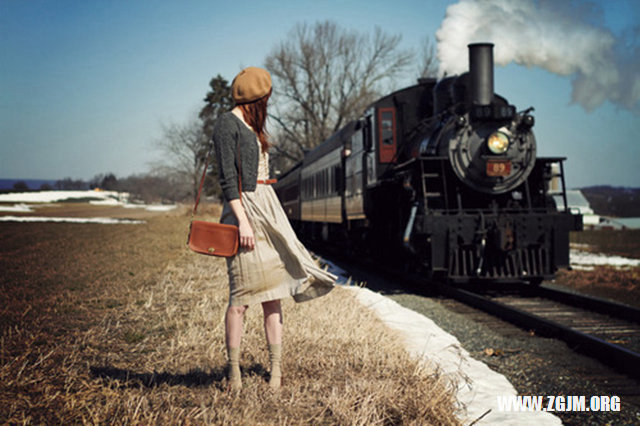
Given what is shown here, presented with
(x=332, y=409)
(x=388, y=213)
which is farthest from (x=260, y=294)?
(x=388, y=213)

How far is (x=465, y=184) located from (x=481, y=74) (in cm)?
200

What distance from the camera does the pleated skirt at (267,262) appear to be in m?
3.28

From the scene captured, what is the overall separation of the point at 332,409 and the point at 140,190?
399 ft

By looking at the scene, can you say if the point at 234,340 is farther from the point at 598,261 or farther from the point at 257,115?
the point at 598,261

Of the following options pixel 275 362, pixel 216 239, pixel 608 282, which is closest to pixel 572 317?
pixel 608 282

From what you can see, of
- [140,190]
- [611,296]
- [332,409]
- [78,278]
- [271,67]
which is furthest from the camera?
[140,190]

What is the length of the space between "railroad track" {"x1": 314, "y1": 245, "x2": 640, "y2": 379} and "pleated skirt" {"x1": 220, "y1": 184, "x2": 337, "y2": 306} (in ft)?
10.4

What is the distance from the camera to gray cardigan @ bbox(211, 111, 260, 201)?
3227 millimetres

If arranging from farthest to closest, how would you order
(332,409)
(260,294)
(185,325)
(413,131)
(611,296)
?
(413,131)
(611,296)
(185,325)
(260,294)
(332,409)

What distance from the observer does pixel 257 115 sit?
135 inches

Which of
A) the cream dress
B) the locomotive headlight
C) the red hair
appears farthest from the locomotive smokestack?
the cream dress

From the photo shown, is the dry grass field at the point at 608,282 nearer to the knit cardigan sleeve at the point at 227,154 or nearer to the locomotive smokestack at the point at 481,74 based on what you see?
the locomotive smokestack at the point at 481,74

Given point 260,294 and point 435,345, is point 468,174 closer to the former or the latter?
point 435,345

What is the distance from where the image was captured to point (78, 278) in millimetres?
8688
